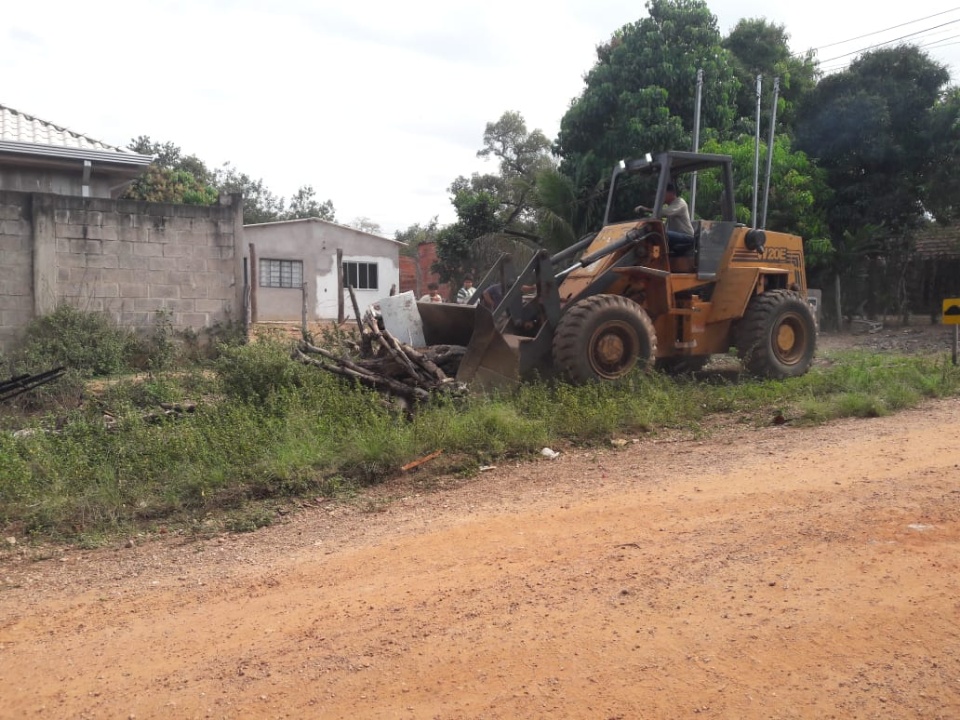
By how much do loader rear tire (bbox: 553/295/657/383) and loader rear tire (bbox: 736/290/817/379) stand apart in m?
1.80

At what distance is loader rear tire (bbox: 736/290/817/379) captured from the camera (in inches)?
422

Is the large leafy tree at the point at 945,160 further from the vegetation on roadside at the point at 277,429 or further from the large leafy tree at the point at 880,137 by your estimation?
the vegetation on roadside at the point at 277,429

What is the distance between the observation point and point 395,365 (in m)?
8.82

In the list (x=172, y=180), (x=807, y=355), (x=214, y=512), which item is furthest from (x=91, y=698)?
(x=172, y=180)

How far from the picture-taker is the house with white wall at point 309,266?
26.3m

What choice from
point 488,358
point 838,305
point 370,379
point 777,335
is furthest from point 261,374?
point 838,305

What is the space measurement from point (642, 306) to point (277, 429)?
4.78 m

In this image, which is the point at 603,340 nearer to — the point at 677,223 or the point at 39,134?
the point at 677,223

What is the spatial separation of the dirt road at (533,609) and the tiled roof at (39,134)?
11559 millimetres

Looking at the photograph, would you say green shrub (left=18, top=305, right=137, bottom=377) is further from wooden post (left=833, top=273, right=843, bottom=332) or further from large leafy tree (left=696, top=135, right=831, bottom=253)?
wooden post (left=833, top=273, right=843, bottom=332)

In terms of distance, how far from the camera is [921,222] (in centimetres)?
2284

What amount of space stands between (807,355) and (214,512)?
811 centimetres

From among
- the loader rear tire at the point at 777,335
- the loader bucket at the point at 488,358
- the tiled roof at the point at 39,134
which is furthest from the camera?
the tiled roof at the point at 39,134

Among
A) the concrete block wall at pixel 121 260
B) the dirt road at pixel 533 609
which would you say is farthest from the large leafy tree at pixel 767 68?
the dirt road at pixel 533 609
